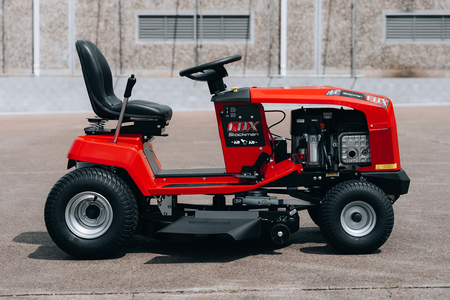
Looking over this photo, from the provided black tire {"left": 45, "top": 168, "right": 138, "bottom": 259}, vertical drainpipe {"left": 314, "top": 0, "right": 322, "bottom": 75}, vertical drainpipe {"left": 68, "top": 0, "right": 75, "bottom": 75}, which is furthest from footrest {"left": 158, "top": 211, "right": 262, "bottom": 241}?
vertical drainpipe {"left": 68, "top": 0, "right": 75, "bottom": 75}

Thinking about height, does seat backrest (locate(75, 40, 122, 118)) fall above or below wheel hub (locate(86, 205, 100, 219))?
above

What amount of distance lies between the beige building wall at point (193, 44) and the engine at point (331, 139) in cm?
1958

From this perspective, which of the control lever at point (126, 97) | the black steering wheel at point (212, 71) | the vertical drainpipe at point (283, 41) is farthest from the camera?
the vertical drainpipe at point (283, 41)

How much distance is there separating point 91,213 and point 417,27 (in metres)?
22.9

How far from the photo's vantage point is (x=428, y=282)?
4.12 metres

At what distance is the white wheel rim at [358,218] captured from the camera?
4805mm

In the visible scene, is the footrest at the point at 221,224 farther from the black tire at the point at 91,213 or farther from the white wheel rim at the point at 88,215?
the white wheel rim at the point at 88,215

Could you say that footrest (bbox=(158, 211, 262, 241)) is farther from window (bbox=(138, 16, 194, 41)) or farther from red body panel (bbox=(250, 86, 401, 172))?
window (bbox=(138, 16, 194, 41))

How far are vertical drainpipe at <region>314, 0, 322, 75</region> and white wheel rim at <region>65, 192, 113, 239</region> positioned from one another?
2063 centimetres

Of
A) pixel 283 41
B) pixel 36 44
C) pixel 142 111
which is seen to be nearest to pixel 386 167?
pixel 142 111

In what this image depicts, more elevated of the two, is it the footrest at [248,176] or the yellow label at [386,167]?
the yellow label at [386,167]

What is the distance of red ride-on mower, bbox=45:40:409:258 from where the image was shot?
476cm

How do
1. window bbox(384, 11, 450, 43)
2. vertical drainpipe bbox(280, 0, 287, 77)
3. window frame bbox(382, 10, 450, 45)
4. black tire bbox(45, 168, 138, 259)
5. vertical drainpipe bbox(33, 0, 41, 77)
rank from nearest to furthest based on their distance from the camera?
black tire bbox(45, 168, 138, 259) < vertical drainpipe bbox(33, 0, 41, 77) < vertical drainpipe bbox(280, 0, 287, 77) < window frame bbox(382, 10, 450, 45) < window bbox(384, 11, 450, 43)

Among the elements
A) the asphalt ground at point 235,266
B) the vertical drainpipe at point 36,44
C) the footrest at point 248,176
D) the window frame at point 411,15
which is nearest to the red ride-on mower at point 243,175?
the footrest at point 248,176
